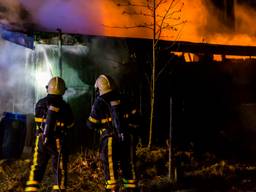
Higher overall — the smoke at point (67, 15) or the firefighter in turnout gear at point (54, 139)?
the smoke at point (67, 15)

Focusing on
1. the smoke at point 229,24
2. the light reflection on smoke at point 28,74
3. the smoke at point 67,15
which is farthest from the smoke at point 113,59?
the smoke at point 229,24

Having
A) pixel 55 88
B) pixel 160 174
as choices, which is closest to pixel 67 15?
pixel 160 174

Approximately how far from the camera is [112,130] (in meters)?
6.19

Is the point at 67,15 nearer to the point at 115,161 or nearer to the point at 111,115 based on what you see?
the point at 111,115

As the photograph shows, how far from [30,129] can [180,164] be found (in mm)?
4070

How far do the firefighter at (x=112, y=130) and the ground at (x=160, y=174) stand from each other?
987 mm

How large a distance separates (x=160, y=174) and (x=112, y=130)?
230 cm

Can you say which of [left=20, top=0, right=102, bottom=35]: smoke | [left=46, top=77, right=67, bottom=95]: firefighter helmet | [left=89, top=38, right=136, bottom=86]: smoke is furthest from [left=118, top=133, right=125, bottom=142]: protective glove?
[left=20, top=0, right=102, bottom=35]: smoke

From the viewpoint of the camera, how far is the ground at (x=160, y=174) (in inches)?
288

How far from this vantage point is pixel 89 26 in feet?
52.9

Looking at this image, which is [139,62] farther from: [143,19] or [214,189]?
[143,19]

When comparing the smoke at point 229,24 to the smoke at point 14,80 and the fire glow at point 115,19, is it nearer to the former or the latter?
the fire glow at point 115,19

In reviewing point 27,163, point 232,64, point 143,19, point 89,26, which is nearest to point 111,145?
point 27,163

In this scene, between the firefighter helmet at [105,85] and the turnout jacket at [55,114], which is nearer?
the turnout jacket at [55,114]
